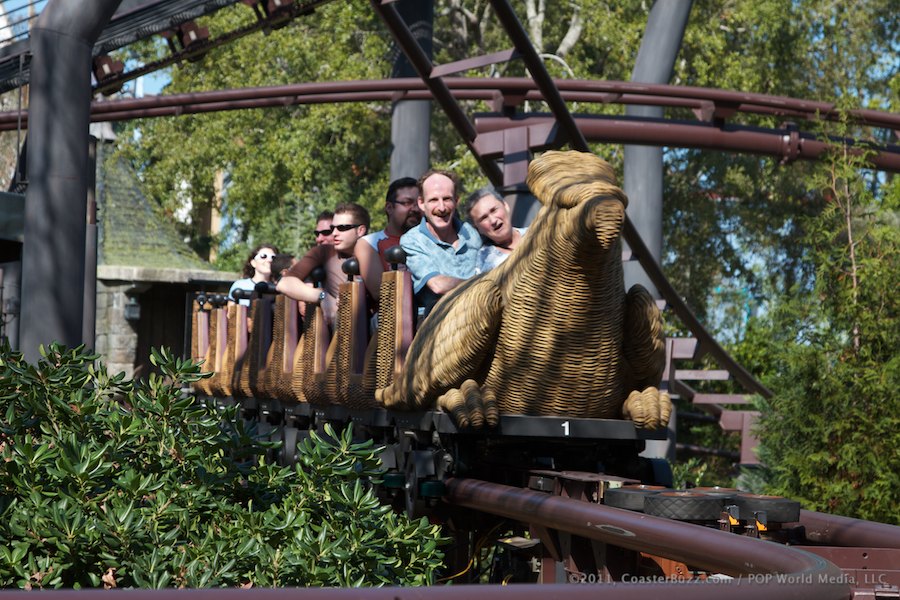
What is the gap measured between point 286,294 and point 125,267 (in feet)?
26.6

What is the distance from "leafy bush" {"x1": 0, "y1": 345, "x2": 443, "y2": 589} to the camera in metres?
2.54

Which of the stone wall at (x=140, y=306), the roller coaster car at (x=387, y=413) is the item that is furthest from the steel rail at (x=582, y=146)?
the stone wall at (x=140, y=306)

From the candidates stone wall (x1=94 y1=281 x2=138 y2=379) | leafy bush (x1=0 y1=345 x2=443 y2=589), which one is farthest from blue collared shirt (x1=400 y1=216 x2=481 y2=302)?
stone wall (x1=94 y1=281 x2=138 y2=379)

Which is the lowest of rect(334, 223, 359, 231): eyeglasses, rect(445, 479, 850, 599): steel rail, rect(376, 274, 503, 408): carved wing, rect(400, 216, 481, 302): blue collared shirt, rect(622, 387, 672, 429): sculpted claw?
rect(445, 479, 850, 599): steel rail

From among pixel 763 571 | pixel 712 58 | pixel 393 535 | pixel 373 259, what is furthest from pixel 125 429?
pixel 712 58

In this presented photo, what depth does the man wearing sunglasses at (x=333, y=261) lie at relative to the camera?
21.4 ft

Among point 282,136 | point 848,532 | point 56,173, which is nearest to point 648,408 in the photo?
point 848,532

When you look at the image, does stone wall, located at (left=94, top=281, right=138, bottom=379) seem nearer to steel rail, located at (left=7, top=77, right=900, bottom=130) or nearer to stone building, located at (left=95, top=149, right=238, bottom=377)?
stone building, located at (left=95, top=149, right=238, bottom=377)

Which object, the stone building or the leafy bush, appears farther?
the stone building

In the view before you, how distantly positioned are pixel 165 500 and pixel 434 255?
2.57 metres

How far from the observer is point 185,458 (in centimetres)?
305

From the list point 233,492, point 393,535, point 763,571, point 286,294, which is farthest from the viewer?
point 286,294

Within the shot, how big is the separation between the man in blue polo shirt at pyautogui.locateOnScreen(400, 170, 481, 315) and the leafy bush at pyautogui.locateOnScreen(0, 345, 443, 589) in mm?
1776

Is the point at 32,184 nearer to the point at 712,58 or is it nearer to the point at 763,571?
the point at 763,571
